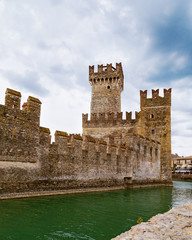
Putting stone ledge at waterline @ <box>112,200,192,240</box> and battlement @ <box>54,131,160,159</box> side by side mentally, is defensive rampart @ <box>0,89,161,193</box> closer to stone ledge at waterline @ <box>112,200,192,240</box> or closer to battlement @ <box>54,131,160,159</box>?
battlement @ <box>54,131,160,159</box>

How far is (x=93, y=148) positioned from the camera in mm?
16812

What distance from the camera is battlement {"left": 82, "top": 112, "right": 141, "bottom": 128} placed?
28.8 meters

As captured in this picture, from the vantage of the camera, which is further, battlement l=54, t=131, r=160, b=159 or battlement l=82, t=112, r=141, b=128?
battlement l=82, t=112, r=141, b=128

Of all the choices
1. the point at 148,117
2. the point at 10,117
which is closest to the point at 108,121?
the point at 148,117

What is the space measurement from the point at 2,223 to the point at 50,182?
623 centimetres

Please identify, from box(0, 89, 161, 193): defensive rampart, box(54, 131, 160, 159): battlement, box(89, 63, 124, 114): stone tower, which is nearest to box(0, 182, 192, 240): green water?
box(0, 89, 161, 193): defensive rampart

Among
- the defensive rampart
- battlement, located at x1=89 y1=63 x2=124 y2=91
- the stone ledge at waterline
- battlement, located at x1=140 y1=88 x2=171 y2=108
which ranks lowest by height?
the stone ledge at waterline

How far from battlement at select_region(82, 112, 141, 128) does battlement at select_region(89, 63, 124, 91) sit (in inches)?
231

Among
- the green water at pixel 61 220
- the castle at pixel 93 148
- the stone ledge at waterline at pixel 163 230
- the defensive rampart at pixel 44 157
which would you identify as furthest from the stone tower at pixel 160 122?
the stone ledge at waterline at pixel 163 230

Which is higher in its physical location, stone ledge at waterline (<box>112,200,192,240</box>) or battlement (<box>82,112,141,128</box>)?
battlement (<box>82,112,141,128</box>)

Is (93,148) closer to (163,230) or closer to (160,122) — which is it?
(163,230)

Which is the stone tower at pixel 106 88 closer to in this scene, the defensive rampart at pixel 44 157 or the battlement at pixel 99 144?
the battlement at pixel 99 144

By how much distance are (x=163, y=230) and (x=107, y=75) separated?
3010 centimetres

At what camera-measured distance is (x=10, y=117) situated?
11469 mm
